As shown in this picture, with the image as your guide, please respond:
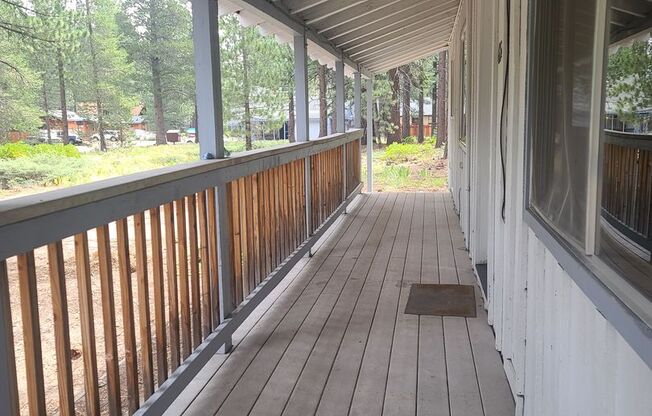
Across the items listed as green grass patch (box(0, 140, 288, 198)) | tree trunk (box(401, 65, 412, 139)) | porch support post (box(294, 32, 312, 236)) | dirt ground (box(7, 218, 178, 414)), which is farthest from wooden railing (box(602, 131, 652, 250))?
tree trunk (box(401, 65, 412, 139))

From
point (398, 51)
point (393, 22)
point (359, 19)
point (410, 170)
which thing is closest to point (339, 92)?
point (393, 22)

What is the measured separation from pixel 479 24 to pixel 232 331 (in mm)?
2619

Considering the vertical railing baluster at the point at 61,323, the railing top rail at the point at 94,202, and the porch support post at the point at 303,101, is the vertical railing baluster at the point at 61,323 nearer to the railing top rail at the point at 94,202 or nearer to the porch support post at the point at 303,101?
the railing top rail at the point at 94,202

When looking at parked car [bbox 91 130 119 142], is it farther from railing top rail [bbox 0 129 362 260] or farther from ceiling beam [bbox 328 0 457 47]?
ceiling beam [bbox 328 0 457 47]

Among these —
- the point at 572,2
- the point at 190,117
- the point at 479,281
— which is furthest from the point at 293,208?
the point at 572,2

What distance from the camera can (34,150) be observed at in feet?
7.07

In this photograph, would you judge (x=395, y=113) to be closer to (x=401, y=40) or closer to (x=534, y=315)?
(x=401, y=40)

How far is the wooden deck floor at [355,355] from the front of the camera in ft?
8.40

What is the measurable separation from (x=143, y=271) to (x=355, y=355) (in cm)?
128

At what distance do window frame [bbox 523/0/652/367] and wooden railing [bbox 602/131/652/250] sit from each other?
3cm

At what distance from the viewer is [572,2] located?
1.49 m

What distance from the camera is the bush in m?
2.01

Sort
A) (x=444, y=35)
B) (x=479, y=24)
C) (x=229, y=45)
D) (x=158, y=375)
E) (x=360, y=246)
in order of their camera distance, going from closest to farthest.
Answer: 1. (x=158, y=375)
2. (x=479, y=24)
3. (x=360, y=246)
4. (x=444, y=35)
5. (x=229, y=45)

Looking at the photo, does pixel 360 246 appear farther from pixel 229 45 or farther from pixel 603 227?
pixel 229 45
